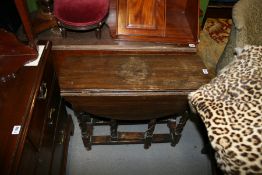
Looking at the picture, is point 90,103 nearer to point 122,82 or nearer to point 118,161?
point 122,82

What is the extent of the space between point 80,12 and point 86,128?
0.94m

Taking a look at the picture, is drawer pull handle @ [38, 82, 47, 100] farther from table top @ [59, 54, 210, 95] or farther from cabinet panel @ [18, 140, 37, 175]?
cabinet panel @ [18, 140, 37, 175]

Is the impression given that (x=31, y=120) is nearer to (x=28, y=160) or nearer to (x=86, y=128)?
(x=28, y=160)

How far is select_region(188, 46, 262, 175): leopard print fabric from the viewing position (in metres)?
1.12

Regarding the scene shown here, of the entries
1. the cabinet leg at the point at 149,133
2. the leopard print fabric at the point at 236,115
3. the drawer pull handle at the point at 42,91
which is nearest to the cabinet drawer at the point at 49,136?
the drawer pull handle at the point at 42,91

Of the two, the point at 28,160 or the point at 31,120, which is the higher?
the point at 31,120

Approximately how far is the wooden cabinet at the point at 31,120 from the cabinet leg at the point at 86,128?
18 centimetres

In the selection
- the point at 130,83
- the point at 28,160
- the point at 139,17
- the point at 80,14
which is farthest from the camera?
the point at 139,17

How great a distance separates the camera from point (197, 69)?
1707 mm

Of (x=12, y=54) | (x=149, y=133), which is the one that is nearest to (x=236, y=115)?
(x=149, y=133)

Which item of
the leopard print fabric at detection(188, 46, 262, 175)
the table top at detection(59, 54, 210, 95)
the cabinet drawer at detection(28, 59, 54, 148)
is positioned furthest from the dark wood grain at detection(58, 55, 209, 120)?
the leopard print fabric at detection(188, 46, 262, 175)

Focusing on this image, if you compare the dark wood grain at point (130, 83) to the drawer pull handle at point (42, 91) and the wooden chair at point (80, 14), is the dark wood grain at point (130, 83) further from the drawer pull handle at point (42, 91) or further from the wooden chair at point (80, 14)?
the wooden chair at point (80, 14)

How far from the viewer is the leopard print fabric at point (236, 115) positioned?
3.68 feet

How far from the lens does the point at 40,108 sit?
1256 mm
